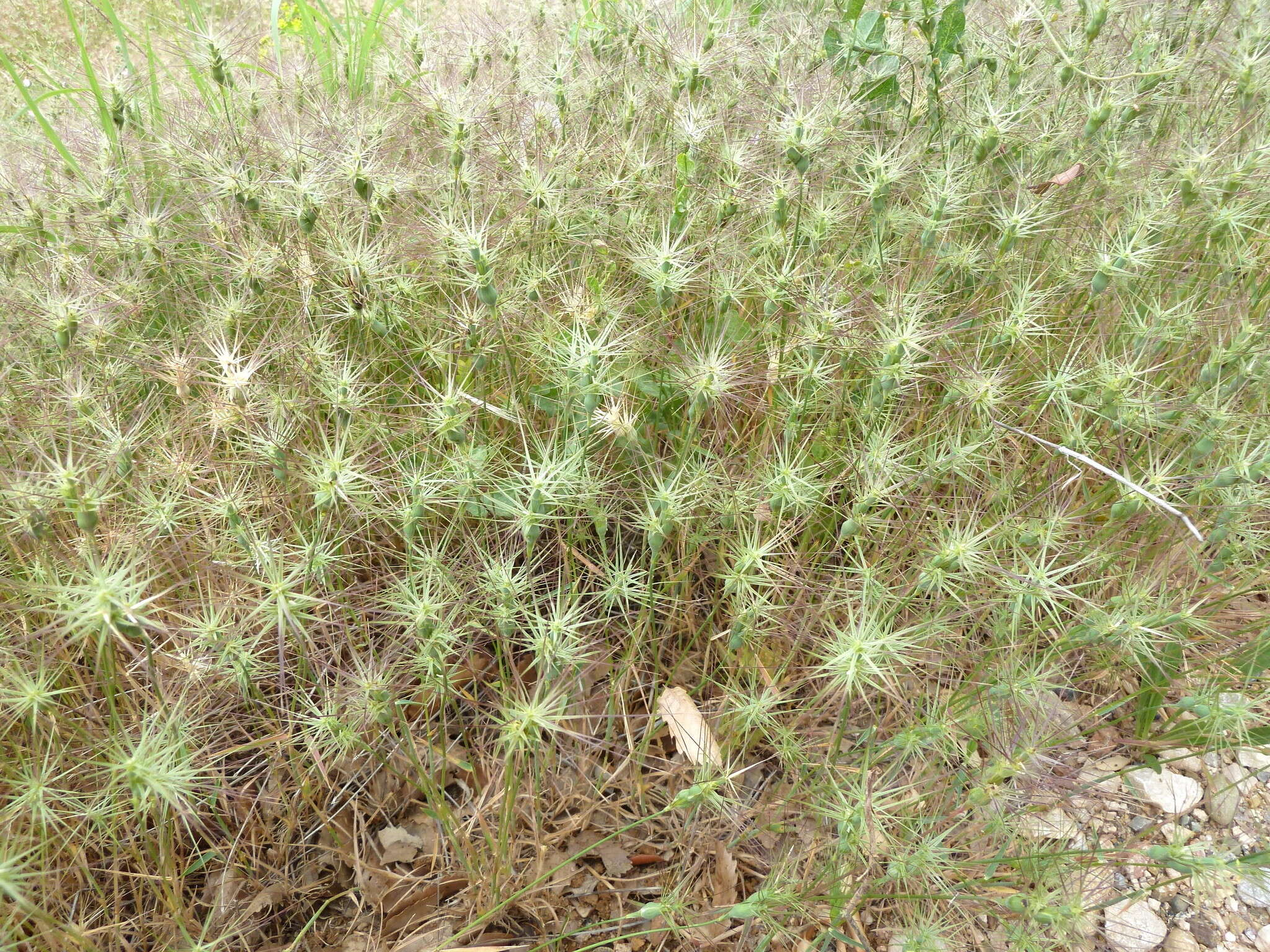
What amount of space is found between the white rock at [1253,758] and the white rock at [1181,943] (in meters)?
0.38

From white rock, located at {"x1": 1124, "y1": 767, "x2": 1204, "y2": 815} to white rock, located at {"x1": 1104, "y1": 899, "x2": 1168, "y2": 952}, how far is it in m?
0.20

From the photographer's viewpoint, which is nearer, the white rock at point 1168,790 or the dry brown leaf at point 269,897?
the dry brown leaf at point 269,897

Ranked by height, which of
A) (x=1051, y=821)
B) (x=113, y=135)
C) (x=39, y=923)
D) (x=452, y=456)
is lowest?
(x=1051, y=821)

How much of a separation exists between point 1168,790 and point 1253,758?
22 centimetres

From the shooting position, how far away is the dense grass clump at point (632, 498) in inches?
51.7

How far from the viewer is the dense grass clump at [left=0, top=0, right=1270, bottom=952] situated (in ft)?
4.31

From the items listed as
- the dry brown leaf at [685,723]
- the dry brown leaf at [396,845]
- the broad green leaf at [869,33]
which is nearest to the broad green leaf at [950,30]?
the broad green leaf at [869,33]

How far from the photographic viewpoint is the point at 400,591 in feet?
4.65

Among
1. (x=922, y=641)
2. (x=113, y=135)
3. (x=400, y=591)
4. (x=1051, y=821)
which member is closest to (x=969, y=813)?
(x=1051, y=821)

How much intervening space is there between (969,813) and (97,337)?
1.74m

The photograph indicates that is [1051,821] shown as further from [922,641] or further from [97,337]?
[97,337]

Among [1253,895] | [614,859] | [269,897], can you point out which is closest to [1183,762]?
[1253,895]

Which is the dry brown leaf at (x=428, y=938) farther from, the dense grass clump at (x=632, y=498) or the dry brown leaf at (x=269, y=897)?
the dry brown leaf at (x=269, y=897)

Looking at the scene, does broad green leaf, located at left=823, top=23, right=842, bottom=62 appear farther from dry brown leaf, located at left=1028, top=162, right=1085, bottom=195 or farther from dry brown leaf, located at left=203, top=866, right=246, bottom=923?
dry brown leaf, located at left=203, top=866, right=246, bottom=923
